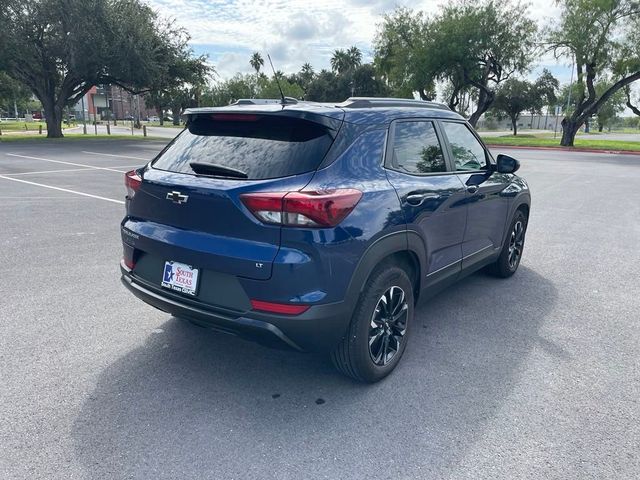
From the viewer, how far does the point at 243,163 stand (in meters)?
2.90

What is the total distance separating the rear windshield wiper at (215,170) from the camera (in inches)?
112

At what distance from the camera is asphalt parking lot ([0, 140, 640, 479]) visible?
248cm

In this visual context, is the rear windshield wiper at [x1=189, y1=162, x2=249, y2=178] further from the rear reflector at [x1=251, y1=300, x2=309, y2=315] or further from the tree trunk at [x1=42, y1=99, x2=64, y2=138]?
the tree trunk at [x1=42, y1=99, x2=64, y2=138]

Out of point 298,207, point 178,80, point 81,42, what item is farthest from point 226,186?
point 178,80

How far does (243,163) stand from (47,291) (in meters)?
2.89

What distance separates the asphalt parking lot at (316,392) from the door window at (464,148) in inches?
51.7

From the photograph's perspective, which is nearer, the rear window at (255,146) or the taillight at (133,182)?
the rear window at (255,146)

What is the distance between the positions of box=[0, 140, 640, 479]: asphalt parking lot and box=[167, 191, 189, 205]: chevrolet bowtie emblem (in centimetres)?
118

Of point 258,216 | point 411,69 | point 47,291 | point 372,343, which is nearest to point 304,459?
point 372,343

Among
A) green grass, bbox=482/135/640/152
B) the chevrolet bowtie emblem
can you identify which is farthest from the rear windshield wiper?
green grass, bbox=482/135/640/152

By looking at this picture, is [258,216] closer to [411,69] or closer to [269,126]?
[269,126]

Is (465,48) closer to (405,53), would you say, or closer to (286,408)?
(405,53)

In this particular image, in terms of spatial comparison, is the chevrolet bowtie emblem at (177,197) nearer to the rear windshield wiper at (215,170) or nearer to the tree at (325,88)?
the rear windshield wiper at (215,170)

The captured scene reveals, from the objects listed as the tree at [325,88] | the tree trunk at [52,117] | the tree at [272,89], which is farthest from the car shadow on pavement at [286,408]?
the tree at [325,88]
